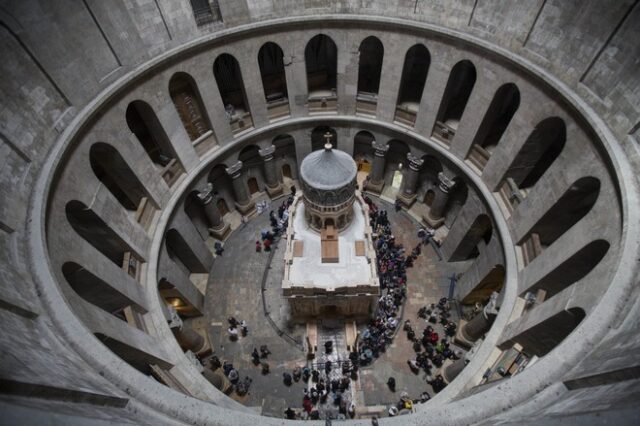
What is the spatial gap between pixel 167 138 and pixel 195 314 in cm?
989

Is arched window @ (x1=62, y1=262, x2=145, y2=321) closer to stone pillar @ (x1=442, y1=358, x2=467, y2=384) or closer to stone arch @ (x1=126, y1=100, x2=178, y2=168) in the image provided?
stone arch @ (x1=126, y1=100, x2=178, y2=168)

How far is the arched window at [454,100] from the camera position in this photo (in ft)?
72.3

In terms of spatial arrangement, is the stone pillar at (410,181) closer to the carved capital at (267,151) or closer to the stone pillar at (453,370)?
the carved capital at (267,151)

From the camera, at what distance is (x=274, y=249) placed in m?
25.4

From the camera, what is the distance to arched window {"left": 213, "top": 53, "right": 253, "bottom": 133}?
2322 centimetres

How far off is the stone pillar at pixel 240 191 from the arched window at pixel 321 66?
6.47 metres

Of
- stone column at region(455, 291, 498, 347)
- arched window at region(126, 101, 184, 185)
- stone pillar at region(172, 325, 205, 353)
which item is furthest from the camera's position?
arched window at region(126, 101, 184, 185)

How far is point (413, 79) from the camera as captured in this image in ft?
82.7

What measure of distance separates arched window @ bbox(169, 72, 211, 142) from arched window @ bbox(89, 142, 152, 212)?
4256 mm

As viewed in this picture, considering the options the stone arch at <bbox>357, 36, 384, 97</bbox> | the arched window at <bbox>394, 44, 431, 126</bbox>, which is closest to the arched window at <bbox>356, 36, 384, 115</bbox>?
the stone arch at <bbox>357, 36, 384, 97</bbox>

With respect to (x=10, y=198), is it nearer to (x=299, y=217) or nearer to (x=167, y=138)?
(x=167, y=138)

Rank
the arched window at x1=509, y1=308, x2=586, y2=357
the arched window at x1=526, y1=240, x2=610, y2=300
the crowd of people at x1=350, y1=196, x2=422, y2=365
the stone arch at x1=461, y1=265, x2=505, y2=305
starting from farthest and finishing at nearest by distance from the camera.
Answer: the crowd of people at x1=350, y1=196, x2=422, y2=365 → the stone arch at x1=461, y1=265, x2=505, y2=305 → the arched window at x1=526, y1=240, x2=610, y2=300 → the arched window at x1=509, y1=308, x2=586, y2=357

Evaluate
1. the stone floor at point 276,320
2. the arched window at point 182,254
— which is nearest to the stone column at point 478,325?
the stone floor at point 276,320

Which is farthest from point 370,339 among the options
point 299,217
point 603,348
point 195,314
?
point 603,348
